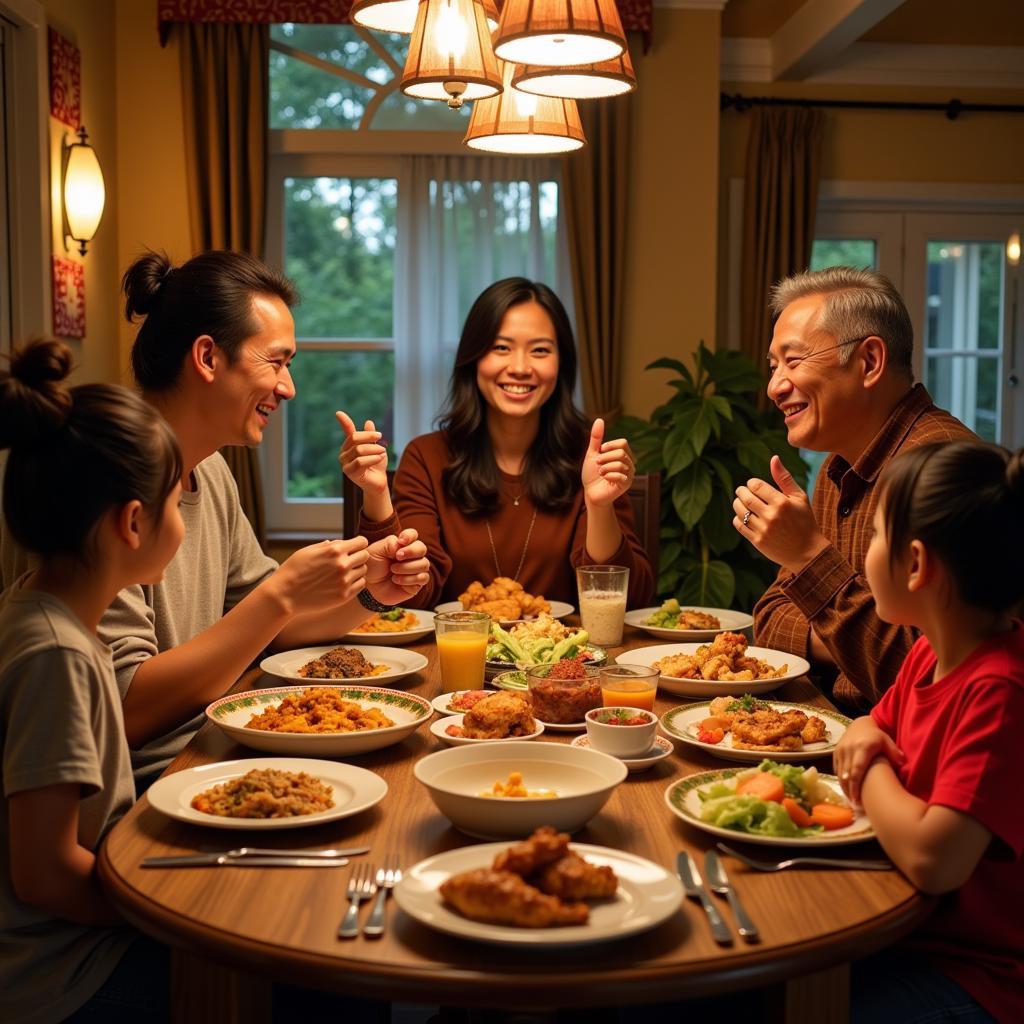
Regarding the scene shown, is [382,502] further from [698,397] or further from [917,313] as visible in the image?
[917,313]

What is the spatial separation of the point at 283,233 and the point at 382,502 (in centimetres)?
287

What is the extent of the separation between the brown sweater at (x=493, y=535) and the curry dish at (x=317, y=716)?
118 cm

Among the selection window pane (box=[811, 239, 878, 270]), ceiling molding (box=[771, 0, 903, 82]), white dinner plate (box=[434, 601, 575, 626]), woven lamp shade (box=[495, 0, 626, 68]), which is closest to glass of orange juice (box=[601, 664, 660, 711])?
white dinner plate (box=[434, 601, 575, 626])

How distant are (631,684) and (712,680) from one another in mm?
245

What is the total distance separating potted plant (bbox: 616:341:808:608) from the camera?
4.27 metres

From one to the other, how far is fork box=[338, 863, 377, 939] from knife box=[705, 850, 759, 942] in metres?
0.34

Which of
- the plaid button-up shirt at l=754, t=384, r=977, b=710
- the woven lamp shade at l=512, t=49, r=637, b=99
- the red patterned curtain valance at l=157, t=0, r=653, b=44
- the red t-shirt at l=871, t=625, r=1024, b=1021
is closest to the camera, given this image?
the red t-shirt at l=871, t=625, r=1024, b=1021

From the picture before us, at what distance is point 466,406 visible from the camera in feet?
10.5

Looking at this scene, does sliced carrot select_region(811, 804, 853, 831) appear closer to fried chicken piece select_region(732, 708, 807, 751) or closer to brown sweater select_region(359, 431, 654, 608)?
fried chicken piece select_region(732, 708, 807, 751)

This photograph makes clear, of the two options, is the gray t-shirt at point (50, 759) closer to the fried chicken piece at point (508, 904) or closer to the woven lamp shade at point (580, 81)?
the fried chicken piece at point (508, 904)

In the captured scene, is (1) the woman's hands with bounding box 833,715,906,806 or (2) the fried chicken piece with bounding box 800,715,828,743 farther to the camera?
(2) the fried chicken piece with bounding box 800,715,828,743

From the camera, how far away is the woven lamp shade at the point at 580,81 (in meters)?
2.00

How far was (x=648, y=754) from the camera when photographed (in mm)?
1568

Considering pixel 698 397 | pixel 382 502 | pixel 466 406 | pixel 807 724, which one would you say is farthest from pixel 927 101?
pixel 807 724
